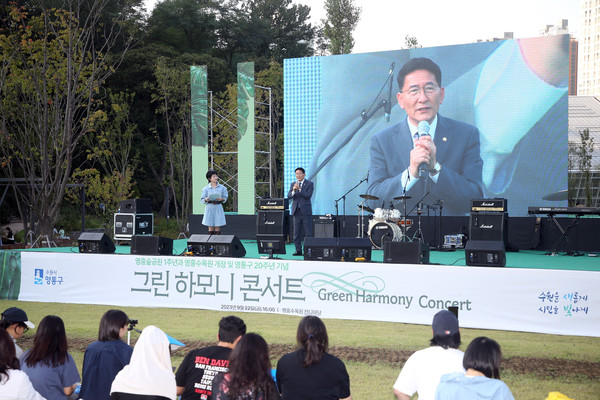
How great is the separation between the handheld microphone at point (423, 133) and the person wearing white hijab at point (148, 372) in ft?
38.2

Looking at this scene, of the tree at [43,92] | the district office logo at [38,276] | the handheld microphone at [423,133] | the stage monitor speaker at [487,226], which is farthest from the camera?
the tree at [43,92]

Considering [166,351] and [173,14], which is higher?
[173,14]

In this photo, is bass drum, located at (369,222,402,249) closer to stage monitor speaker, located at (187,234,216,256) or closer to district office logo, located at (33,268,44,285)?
stage monitor speaker, located at (187,234,216,256)

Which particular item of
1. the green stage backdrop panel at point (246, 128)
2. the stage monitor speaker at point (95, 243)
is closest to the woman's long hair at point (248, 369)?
the stage monitor speaker at point (95, 243)

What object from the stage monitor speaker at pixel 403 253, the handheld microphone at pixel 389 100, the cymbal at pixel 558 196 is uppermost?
the handheld microphone at pixel 389 100

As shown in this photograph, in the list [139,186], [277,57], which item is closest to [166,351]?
[139,186]

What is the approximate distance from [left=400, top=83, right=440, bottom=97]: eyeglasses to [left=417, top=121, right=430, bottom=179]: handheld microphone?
69 centimetres

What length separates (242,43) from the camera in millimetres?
32406

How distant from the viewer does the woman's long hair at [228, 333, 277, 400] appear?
317 centimetres

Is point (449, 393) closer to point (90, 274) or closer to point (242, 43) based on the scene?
point (90, 274)

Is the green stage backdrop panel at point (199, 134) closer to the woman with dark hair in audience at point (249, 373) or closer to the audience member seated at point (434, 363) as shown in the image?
the audience member seated at point (434, 363)

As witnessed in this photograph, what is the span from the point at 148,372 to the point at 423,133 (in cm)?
1193

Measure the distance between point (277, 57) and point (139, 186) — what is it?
9.31 m

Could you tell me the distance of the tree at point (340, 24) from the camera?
2683 centimetres
